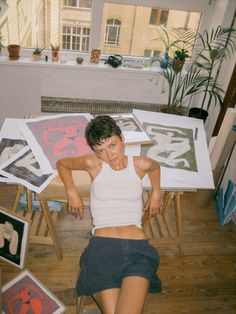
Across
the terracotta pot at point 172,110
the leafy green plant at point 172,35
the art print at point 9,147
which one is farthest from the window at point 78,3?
the art print at point 9,147

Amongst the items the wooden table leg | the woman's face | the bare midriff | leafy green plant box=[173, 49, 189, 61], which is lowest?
the wooden table leg

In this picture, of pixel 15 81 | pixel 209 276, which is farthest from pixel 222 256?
pixel 15 81

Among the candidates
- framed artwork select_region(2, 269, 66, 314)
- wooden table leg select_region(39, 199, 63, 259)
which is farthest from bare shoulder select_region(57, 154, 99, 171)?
framed artwork select_region(2, 269, 66, 314)

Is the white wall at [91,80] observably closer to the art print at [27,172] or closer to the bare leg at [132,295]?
the art print at [27,172]

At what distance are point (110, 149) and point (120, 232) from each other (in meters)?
0.41

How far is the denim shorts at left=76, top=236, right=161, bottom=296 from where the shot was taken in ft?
4.40

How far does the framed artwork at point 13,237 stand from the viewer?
170 centimetres

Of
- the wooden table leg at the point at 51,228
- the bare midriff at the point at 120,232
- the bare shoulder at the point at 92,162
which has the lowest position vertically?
the wooden table leg at the point at 51,228

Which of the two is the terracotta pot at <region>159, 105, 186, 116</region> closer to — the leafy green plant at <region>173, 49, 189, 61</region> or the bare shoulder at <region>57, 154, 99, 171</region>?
the leafy green plant at <region>173, 49, 189, 61</region>

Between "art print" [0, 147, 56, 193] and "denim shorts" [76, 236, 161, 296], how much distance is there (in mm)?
373

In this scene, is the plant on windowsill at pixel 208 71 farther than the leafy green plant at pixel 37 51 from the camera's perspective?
No

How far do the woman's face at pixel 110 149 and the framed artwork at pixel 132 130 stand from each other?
286 millimetres

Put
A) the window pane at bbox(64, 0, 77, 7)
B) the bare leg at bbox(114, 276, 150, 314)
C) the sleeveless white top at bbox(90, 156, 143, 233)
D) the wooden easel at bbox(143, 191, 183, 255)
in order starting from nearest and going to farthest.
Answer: the bare leg at bbox(114, 276, 150, 314) < the sleeveless white top at bbox(90, 156, 143, 233) < the wooden easel at bbox(143, 191, 183, 255) < the window pane at bbox(64, 0, 77, 7)

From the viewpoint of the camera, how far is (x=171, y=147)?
5.95 feet
